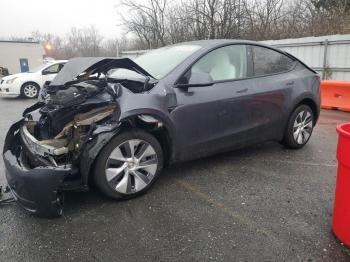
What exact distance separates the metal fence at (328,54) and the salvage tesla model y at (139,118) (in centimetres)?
664

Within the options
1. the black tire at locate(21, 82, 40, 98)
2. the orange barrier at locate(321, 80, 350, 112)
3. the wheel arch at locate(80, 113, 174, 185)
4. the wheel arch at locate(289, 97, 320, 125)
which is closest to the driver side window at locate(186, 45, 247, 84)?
the wheel arch at locate(80, 113, 174, 185)

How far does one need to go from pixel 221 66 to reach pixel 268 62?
85 cm

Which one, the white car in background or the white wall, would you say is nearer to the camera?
the white wall

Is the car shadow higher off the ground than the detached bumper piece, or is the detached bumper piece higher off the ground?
the detached bumper piece

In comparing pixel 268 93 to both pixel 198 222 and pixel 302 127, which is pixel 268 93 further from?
pixel 198 222

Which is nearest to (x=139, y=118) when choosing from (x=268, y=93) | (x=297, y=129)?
(x=268, y=93)

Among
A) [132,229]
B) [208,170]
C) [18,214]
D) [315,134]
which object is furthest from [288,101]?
[18,214]

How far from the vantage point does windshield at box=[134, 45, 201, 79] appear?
149 inches

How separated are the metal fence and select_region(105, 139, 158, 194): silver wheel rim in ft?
28.6

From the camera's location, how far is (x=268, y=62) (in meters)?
4.52

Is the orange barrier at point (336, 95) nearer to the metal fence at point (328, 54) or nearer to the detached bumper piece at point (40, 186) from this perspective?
the metal fence at point (328, 54)

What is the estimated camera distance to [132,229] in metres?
2.83

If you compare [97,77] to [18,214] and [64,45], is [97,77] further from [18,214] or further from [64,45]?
[64,45]

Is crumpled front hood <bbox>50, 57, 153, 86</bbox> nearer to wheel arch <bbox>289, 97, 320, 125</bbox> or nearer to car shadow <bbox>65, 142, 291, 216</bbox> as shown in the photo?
car shadow <bbox>65, 142, 291, 216</bbox>
